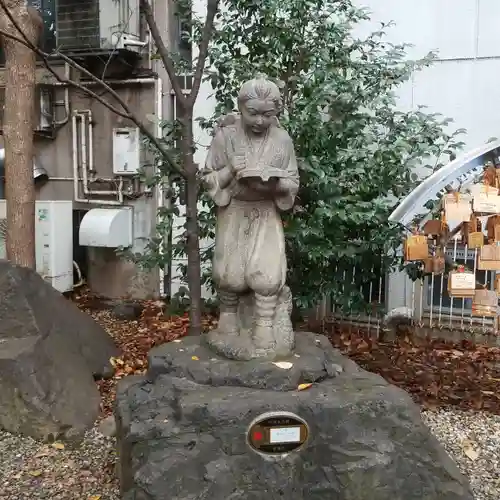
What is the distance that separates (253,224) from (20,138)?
362cm

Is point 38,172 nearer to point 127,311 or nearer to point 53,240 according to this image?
point 53,240

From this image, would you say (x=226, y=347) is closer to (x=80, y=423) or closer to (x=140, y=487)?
(x=140, y=487)

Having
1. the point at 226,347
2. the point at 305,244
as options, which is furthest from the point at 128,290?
the point at 226,347

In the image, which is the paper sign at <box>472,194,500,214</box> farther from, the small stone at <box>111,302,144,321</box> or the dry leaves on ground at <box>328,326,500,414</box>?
the small stone at <box>111,302,144,321</box>

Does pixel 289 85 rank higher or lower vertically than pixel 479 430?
higher

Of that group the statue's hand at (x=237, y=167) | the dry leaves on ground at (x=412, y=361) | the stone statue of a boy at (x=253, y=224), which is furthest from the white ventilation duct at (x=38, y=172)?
the statue's hand at (x=237, y=167)

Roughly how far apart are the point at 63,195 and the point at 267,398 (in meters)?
6.16

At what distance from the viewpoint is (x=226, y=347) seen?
11.0 ft

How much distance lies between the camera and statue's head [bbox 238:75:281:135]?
313cm

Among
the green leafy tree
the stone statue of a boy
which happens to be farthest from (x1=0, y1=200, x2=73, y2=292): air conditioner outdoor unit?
the stone statue of a boy

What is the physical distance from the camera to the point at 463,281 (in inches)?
165

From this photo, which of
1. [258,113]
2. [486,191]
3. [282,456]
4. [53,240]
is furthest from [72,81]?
[53,240]

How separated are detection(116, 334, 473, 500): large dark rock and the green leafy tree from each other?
1.98 meters

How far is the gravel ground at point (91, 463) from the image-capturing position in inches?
136
